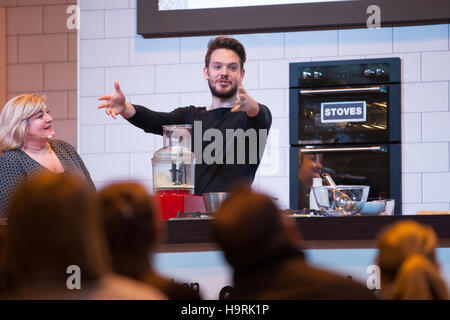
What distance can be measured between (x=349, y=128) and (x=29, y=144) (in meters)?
1.68

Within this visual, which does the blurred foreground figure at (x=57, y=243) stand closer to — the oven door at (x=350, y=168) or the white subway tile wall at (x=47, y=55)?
the oven door at (x=350, y=168)

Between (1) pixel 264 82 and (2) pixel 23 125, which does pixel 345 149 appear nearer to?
(1) pixel 264 82

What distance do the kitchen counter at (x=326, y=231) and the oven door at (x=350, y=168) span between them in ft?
5.57

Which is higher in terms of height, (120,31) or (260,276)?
(120,31)

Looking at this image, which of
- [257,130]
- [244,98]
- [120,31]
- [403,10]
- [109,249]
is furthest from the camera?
[120,31]

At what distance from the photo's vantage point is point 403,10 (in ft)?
12.9

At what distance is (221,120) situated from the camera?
3.65m

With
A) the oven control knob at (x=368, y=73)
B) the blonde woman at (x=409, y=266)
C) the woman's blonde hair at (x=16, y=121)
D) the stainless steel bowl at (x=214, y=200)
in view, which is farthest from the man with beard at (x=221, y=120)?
the blonde woman at (x=409, y=266)

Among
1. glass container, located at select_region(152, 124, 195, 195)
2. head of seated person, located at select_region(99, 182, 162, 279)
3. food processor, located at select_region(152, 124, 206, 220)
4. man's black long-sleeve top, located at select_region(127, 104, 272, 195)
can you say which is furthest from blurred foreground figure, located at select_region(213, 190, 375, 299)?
man's black long-sleeve top, located at select_region(127, 104, 272, 195)

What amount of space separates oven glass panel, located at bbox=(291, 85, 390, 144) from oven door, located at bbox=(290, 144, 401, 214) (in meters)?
0.06

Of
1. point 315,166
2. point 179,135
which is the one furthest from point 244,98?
point 315,166

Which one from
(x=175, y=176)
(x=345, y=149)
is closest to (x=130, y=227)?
(x=175, y=176)
